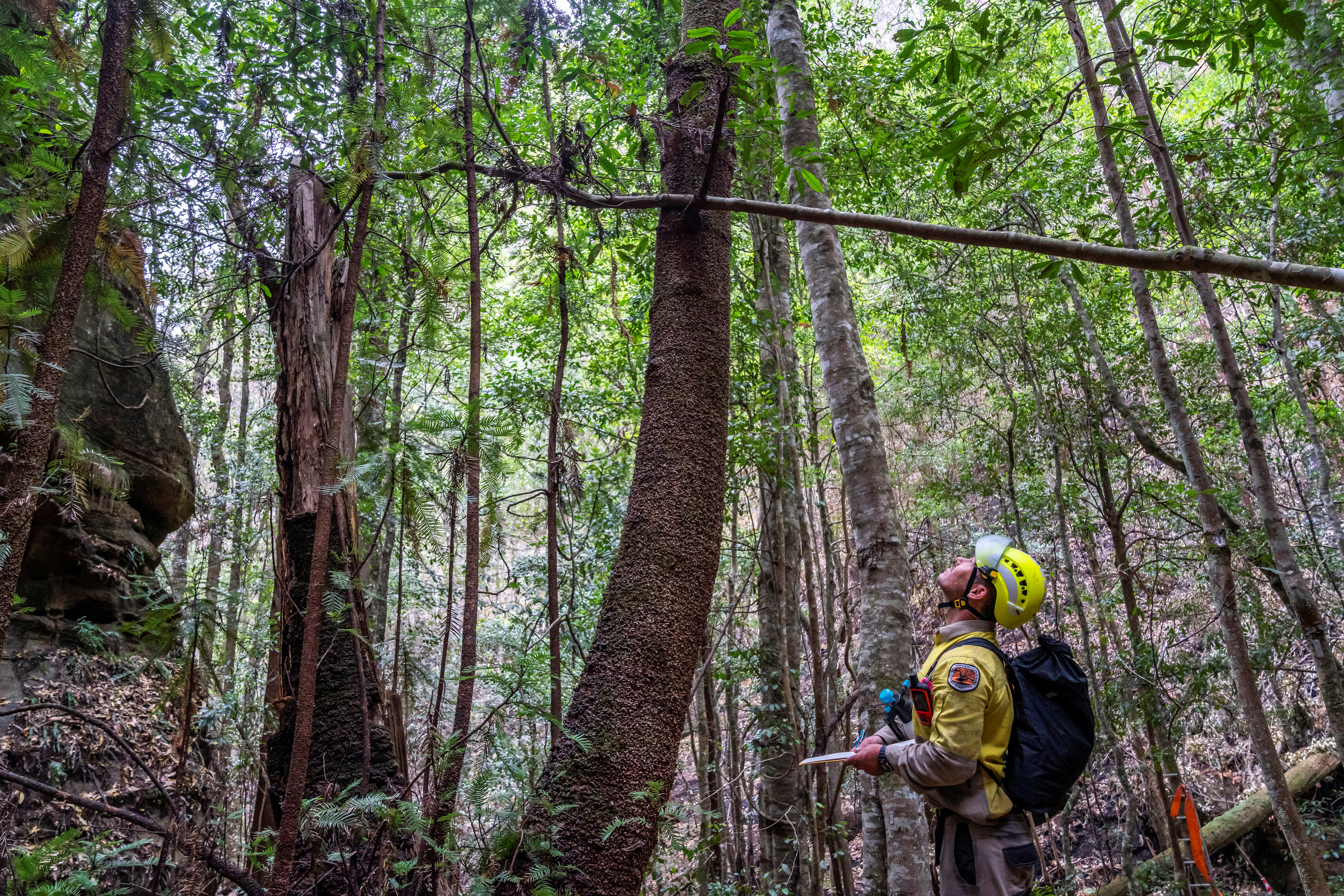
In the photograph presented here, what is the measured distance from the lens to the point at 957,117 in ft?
8.40

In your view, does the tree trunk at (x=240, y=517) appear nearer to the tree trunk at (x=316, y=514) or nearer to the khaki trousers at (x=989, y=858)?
the tree trunk at (x=316, y=514)

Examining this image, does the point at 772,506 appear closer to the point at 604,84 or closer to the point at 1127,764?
the point at 604,84

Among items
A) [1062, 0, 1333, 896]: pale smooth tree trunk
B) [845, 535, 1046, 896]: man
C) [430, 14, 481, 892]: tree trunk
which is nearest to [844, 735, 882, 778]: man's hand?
[845, 535, 1046, 896]: man

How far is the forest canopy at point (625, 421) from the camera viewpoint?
257cm

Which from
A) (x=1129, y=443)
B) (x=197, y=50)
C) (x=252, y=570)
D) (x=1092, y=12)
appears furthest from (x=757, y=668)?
(x=1092, y=12)

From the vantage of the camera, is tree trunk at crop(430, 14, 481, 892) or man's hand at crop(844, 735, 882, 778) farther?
man's hand at crop(844, 735, 882, 778)

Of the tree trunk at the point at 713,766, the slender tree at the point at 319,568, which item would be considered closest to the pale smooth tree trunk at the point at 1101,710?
the tree trunk at the point at 713,766

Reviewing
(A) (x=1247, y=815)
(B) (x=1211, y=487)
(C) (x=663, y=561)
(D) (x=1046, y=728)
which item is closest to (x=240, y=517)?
(C) (x=663, y=561)

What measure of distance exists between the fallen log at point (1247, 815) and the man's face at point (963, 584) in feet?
25.2

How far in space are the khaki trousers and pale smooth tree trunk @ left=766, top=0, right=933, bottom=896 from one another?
2.82ft

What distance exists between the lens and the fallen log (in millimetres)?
8180

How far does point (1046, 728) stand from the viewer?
2551mm

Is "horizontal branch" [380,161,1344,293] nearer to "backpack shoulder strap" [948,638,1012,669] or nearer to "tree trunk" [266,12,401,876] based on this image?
"tree trunk" [266,12,401,876]

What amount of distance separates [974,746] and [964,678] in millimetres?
223
